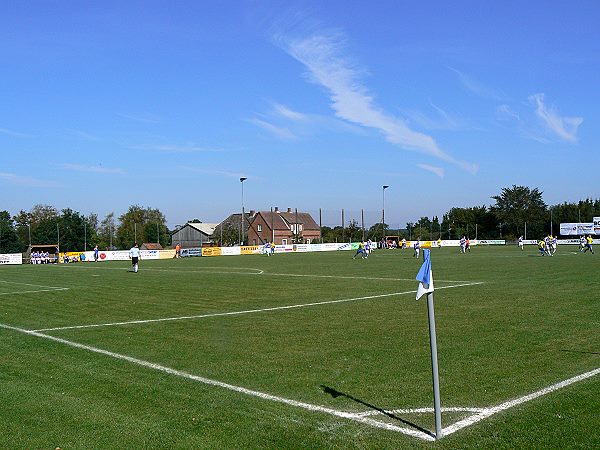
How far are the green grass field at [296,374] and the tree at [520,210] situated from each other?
9910 centimetres

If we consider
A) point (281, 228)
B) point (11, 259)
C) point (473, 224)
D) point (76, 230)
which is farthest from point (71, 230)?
point (473, 224)

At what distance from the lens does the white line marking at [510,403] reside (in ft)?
19.7

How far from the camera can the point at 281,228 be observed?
372ft

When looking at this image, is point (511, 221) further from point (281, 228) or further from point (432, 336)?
point (432, 336)

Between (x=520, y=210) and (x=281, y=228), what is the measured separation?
147 ft

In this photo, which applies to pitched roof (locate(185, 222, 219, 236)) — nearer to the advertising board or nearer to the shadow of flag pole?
the advertising board

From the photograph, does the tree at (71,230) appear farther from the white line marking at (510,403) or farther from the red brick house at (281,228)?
the white line marking at (510,403)

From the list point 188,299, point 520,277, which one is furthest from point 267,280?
point 520,277

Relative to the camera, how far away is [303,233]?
119 meters

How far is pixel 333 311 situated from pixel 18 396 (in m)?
9.23

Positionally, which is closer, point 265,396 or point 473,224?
point 265,396

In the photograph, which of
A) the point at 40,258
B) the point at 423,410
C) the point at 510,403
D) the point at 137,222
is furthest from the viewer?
the point at 137,222

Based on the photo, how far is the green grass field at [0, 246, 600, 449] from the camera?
5.91 meters

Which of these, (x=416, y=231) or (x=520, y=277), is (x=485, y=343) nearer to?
(x=520, y=277)
